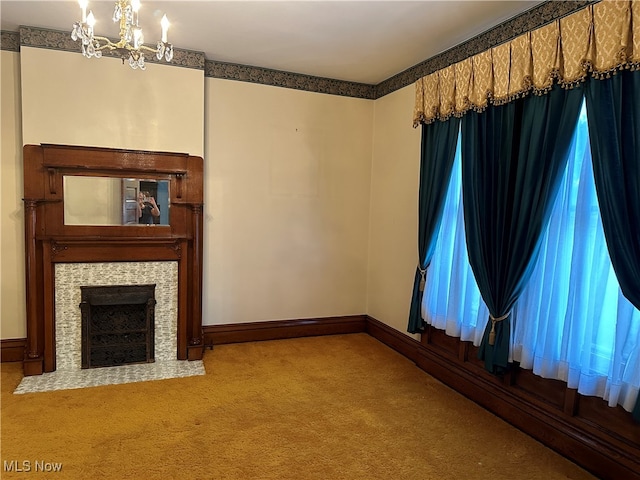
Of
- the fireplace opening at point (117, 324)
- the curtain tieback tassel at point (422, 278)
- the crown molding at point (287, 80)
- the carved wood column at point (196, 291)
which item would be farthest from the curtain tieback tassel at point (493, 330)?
the crown molding at point (287, 80)

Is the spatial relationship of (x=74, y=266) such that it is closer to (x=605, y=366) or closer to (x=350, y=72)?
(x=350, y=72)

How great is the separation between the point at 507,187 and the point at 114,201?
3308 millimetres

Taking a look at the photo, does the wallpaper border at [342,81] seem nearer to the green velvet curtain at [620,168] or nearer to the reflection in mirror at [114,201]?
the green velvet curtain at [620,168]

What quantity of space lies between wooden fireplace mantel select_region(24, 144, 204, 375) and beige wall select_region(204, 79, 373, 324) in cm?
36

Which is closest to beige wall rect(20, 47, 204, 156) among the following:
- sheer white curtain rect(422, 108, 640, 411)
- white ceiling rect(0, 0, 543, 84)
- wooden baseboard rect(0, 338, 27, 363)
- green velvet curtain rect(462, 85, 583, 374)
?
white ceiling rect(0, 0, 543, 84)

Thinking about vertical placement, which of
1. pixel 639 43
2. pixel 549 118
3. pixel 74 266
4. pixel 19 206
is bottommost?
pixel 74 266

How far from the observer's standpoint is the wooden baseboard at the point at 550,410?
235 centimetres

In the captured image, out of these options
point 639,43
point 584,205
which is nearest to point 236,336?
point 584,205

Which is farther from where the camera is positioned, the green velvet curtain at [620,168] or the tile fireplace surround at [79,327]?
the tile fireplace surround at [79,327]

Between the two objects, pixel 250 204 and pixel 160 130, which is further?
pixel 250 204

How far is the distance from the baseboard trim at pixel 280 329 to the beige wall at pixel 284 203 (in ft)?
0.25

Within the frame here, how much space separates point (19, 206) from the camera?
376cm

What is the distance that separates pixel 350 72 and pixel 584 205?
287 centimetres

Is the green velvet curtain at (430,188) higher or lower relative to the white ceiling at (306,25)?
lower
